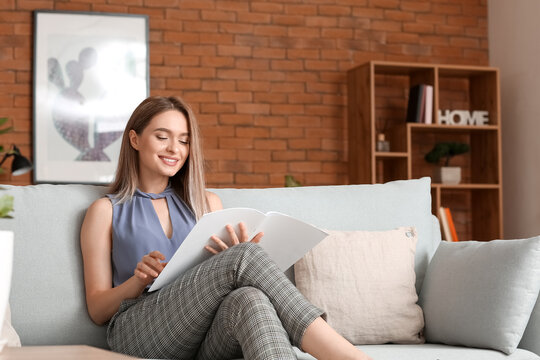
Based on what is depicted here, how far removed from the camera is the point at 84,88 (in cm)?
446

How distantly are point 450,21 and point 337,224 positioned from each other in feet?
9.71

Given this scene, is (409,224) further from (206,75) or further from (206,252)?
(206,75)

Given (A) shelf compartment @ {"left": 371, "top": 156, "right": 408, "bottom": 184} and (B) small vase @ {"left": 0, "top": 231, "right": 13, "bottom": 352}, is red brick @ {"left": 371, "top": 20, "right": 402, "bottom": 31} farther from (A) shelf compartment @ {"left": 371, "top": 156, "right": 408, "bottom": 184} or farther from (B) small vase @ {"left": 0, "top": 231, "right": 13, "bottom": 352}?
(B) small vase @ {"left": 0, "top": 231, "right": 13, "bottom": 352}

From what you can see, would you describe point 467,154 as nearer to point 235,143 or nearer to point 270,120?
point 270,120

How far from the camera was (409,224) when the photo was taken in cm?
255

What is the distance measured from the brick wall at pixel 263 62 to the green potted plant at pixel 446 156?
57 centimetres

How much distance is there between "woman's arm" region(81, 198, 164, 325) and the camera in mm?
2062

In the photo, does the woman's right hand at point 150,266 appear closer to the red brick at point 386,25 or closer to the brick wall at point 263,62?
the brick wall at point 263,62

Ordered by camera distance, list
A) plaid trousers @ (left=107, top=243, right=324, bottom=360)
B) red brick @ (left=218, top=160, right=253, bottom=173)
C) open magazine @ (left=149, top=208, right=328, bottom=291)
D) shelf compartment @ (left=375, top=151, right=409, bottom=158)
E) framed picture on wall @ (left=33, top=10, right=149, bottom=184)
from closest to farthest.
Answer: plaid trousers @ (left=107, top=243, right=324, bottom=360) < open magazine @ (left=149, top=208, right=328, bottom=291) < framed picture on wall @ (left=33, top=10, right=149, bottom=184) < shelf compartment @ (left=375, top=151, right=409, bottom=158) < red brick @ (left=218, top=160, right=253, bottom=173)

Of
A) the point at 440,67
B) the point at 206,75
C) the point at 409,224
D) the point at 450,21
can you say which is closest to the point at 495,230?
the point at 440,67

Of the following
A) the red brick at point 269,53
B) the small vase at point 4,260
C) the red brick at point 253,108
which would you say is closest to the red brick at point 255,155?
the red brick at point 253,108

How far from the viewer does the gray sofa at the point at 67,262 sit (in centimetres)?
Answer: 216

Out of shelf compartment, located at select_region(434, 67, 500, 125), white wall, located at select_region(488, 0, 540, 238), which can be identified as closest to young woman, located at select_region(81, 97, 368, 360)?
shelf compartment, located at select_region(434, 67, 500, 125)

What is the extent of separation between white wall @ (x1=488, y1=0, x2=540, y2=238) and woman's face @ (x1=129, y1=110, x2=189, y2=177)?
2791 mm
